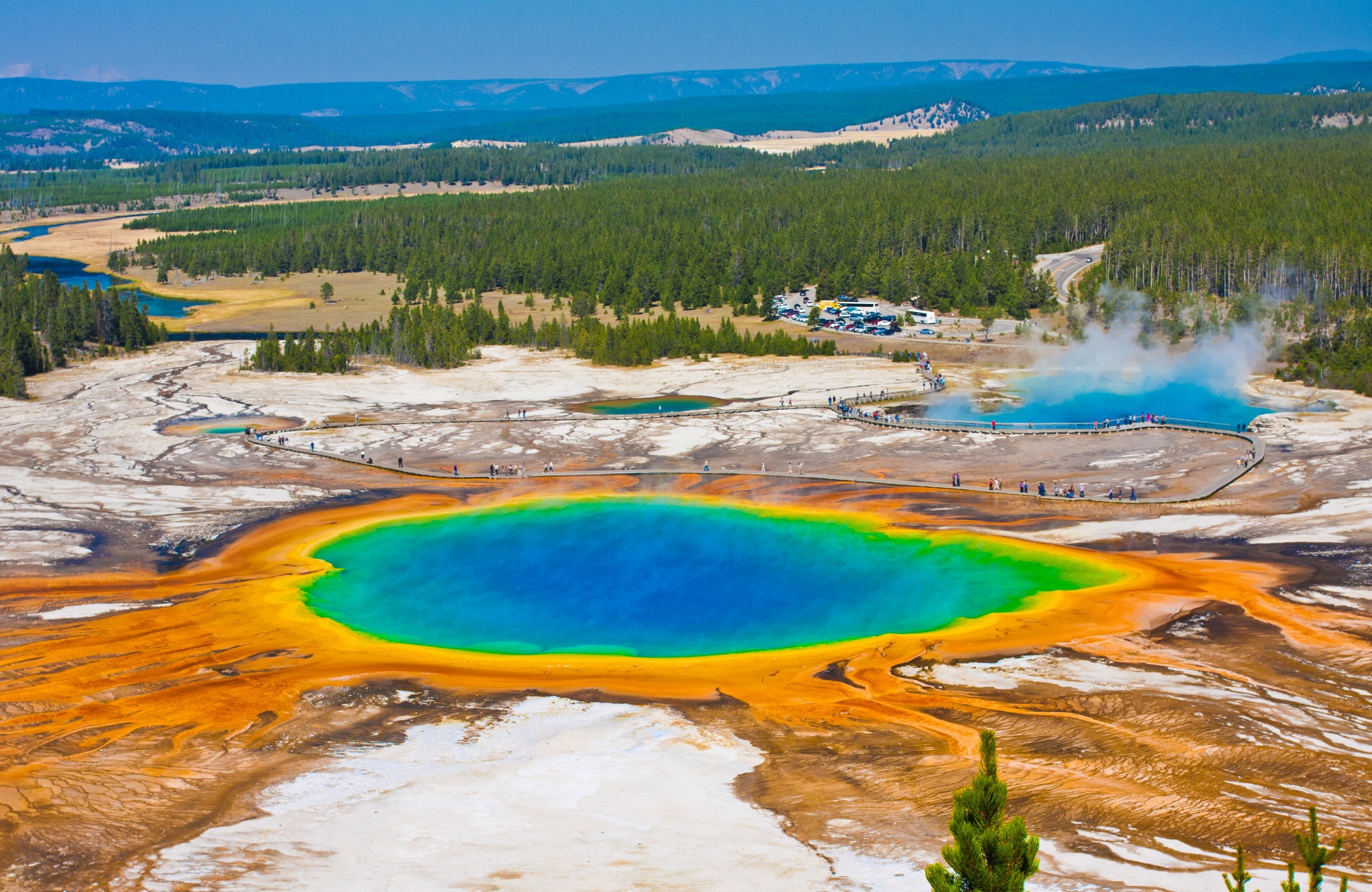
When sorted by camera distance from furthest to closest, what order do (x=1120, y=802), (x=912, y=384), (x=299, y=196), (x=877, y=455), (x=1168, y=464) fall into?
(x=299, y=196) → (x=912, y=384) → (x=877, y=455) → (x=1168, y=464) → (x=1120, y=802)

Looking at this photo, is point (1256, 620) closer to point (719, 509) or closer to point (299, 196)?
point (719, 509)

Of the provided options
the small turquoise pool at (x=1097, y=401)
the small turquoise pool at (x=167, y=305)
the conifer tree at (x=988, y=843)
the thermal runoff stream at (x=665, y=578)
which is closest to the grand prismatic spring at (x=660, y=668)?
the thermal runoff stream at (x=665, y=578)

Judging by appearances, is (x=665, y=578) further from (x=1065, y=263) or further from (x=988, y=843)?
(x=1065, y=263)

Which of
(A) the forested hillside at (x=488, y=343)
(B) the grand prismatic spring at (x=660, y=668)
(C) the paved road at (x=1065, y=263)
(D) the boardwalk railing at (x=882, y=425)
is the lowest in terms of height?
(B) the grand prismatic spring at (x=660, y=668)

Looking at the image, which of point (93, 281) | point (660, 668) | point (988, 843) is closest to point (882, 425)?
point (660, 668)

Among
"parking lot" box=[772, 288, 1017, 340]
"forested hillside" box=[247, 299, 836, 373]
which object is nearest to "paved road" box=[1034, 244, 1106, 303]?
"parking lot" box=[772, 288, 1017, 340]

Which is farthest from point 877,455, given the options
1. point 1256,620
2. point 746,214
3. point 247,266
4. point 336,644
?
point 247,266

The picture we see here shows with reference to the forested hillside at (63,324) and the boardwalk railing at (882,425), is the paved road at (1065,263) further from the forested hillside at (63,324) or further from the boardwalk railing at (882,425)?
the forested hillside at (63,324)
